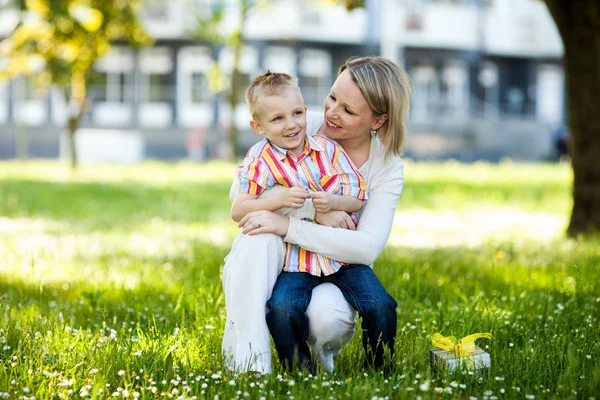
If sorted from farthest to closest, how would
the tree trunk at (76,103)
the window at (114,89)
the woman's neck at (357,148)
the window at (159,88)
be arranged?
the window at (159,88)
the window at (114,89)
the tree trunk at (76,103)
the woman's neck at (357,148)

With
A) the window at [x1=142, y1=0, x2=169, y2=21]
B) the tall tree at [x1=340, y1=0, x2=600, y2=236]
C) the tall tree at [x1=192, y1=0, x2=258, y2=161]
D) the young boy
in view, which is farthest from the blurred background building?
the young boy

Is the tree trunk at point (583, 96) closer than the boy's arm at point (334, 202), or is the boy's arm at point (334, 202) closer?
the boy's arm at point (334, 202)

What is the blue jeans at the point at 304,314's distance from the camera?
141 inches

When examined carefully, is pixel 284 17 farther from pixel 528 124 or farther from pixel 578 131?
pixel 578 131

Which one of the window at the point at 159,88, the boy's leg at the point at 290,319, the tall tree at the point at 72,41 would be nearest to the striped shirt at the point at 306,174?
the boy's leg at the point at 290,319

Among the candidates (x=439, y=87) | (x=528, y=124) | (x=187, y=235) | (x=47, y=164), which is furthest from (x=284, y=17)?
(x=187, y=235)

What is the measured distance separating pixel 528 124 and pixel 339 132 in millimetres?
38378

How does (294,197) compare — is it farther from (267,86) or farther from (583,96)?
(583,96)

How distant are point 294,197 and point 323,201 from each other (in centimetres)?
13

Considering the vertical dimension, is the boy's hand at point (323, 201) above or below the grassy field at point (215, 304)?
above

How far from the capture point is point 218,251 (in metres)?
7.59

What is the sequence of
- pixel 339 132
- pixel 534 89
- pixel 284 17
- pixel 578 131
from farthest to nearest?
pixel 534 89 < pixel 284 17 < pixel 578 131 < pixel 339 132

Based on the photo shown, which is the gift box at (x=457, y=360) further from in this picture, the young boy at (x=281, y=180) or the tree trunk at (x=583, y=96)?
the tree trunk at (x=583, y=96)

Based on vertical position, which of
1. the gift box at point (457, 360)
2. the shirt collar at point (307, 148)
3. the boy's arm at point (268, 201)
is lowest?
the gift box at point (457, 360)
